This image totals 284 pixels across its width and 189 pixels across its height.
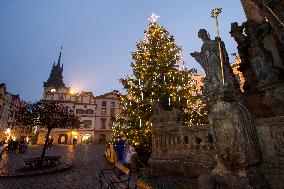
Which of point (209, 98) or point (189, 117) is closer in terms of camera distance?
point (209, 98)

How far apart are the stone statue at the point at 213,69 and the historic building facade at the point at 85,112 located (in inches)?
2140

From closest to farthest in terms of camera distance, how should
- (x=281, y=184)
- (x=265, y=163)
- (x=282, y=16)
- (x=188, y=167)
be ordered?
(x=281, y=184) < (x=265, y=163) < (x=188, y=167) < (x=282, y=16)

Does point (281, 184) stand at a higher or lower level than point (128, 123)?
lower

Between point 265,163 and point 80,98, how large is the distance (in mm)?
60085

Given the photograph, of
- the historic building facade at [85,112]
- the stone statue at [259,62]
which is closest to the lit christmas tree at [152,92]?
the stone statue at [259,62]

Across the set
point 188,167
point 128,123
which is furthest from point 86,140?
point 188,167

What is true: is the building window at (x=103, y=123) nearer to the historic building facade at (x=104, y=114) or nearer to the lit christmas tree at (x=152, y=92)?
the historic building facade at (x=104, y=114)

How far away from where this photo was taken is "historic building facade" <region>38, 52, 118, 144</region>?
186 ft

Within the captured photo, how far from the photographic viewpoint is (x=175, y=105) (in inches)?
608

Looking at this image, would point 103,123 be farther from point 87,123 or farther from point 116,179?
point 116,179

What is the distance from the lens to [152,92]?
1552 cm

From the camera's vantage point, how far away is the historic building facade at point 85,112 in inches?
2235

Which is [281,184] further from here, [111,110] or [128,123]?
[111,110]

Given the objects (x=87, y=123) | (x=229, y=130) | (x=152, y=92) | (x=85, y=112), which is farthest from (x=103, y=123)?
(x=229, y=130)
